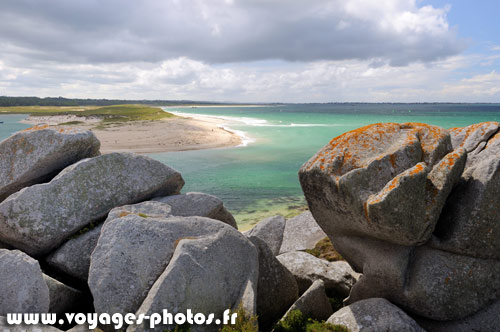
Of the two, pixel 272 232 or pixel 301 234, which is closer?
pixel 272 232

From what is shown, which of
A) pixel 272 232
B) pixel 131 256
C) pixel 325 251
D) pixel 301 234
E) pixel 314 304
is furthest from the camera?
pixel 301 234

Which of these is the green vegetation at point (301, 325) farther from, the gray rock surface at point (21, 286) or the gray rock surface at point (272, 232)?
the gray rock surface at point (272, 232)

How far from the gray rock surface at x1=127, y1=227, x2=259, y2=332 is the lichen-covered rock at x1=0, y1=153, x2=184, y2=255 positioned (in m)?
4.41

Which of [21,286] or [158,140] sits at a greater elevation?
[21,286]

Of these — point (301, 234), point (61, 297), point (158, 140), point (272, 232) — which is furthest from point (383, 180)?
point (158, 140)

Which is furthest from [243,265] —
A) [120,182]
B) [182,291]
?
[120,182]

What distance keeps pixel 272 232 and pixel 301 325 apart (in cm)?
717

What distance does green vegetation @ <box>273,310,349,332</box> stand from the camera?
9.15 metres

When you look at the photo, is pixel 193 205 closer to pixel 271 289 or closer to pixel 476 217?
pixel 271 289

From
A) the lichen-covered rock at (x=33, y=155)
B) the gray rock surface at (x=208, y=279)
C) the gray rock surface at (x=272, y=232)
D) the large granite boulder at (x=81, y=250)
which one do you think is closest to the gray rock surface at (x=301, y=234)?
the gray rock surface at (x=272, y=232)

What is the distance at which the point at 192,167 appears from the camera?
49.0m

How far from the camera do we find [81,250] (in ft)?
36.5

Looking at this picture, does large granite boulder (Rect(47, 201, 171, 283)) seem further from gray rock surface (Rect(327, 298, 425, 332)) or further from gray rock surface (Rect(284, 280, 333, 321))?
gray rock surface (Rect(327, 298, 425, 332))

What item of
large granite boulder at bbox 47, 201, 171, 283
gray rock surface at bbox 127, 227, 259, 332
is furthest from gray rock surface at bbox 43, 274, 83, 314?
gray rock surface at bbox 127, 227, 259, 332
